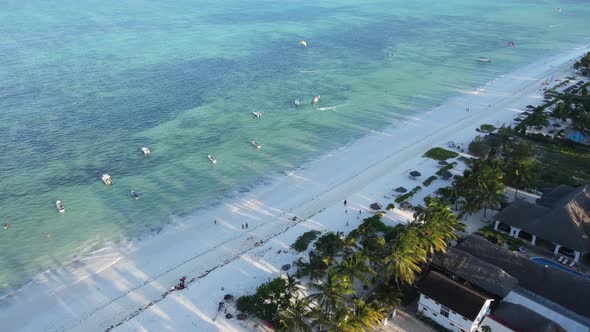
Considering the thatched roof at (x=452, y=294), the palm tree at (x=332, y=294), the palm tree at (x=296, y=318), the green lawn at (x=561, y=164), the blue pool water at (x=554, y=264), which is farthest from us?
the green lawn at (x=561, y=164)

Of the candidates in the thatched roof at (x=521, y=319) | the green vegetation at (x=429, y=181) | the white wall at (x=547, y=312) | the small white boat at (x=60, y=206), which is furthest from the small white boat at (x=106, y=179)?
the white wall at (x=547, y=312)

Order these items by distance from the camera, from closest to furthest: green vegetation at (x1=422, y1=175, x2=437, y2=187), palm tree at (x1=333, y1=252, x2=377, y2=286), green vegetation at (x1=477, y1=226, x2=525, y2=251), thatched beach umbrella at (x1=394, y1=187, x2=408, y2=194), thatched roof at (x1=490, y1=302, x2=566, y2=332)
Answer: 1. thatched roof at (x1=490, y1=302, x2=566, y2=332)
2. palm tree at (x1=333, y1=252, x2=377, y2=286)
3. green vegetation at (x1=477, y1=226, x2=525, y2=251)
4. thatched beach umbrella at (x1=394, y1=187, x2=408, y2=194)
5. green vegetation at (x1=422, y1=175, x2=437, y2=187)

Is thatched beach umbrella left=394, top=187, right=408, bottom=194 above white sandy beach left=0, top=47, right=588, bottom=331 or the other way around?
above

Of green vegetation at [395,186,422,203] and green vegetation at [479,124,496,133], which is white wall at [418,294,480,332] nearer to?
green vegetation at [395,186,422,203]

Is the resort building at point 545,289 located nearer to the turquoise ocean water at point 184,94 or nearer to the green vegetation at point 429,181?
the green vegetation at point 429,181

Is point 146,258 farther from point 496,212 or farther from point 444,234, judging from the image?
point 496,212

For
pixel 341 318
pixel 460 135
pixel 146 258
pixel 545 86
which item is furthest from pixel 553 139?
pixel 146 258

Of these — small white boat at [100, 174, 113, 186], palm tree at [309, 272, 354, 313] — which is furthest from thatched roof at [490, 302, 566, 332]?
small white boat at [100, 174, 113, 186]
